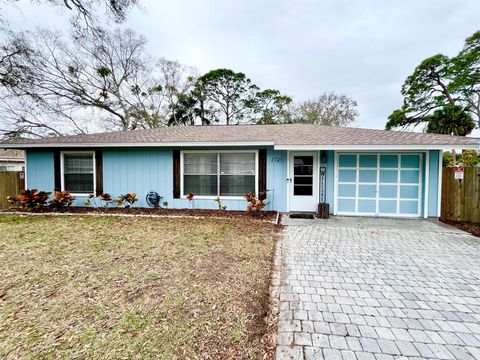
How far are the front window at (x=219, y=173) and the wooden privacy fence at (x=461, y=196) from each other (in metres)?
5.77

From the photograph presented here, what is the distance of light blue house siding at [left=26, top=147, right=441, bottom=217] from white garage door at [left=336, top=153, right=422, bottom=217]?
1.37 feet

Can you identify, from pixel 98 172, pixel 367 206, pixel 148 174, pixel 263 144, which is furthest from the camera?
pixel 98 172

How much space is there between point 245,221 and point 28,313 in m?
4.77

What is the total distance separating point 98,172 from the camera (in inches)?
320

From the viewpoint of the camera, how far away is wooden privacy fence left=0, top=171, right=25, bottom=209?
8695mm

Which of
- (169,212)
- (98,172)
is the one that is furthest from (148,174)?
(98,172)

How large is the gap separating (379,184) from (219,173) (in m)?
5.14

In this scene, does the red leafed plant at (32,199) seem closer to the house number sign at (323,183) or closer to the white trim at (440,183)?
the house number sign at (323,183)

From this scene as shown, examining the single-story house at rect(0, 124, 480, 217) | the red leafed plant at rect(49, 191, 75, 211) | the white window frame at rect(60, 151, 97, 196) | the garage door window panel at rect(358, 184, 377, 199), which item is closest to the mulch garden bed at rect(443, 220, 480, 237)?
the single-story house at rect(0, 124, 480, 217)

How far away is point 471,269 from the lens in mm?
3607

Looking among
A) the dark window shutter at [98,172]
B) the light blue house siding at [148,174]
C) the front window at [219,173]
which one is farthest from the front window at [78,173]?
the front window at [219,173]

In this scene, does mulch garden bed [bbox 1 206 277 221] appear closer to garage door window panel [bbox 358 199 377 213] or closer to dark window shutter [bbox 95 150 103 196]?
dark window shutter [bbox 95 150 103 196]

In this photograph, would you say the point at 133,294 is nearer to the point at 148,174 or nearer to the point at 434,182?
the point at 148,174

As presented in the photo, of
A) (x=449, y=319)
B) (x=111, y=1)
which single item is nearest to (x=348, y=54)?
(x=111, y=1)
